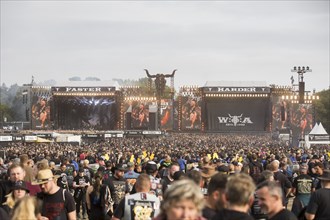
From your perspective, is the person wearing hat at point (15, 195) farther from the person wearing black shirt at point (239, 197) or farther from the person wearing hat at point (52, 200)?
the person wearing black shirt at point (239, 197)

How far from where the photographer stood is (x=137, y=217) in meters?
7.68

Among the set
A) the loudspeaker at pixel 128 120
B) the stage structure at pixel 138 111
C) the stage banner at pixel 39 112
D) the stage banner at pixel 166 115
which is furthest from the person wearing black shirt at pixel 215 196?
the stage banner at pixel 39 112

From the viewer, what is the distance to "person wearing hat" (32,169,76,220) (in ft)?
27.0

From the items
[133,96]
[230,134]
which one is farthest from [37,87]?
[230,134]

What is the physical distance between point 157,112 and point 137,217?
7021 cm

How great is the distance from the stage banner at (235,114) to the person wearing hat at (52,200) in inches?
2843

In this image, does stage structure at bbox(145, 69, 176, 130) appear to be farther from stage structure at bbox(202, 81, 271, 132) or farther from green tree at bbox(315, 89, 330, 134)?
green tree at bbox(315, 89, 330, 134)

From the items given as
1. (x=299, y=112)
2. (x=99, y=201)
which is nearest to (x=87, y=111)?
(x=299, y=112)

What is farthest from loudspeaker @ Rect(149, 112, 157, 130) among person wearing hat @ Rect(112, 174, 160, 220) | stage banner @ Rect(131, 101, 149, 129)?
person wearing hat @ Rect(112, 174, 160, 220)

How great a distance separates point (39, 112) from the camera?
80.2 m

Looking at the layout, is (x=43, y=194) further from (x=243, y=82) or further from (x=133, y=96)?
(x=243, y=82)

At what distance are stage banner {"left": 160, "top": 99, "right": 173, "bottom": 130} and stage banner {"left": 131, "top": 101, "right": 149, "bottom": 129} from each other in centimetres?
268

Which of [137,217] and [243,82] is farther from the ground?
[243,82]

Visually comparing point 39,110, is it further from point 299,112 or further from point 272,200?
point 272,200
